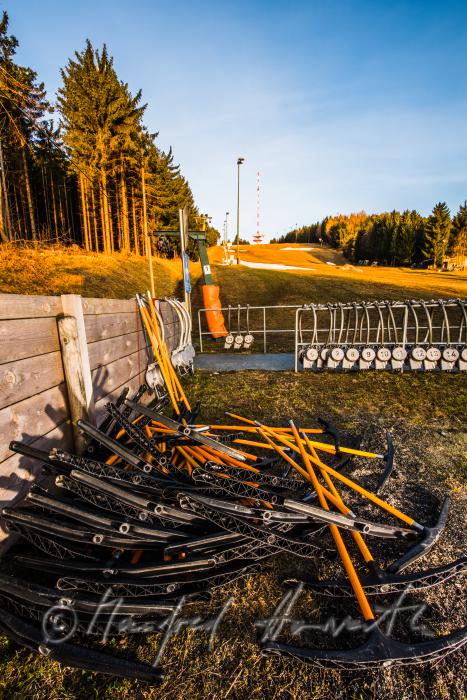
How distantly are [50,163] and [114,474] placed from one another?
35825 millimetres

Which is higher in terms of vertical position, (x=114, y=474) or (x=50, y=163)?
(x=50, y=163)

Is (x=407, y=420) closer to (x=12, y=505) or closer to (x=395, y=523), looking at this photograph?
(x=395, y=523)

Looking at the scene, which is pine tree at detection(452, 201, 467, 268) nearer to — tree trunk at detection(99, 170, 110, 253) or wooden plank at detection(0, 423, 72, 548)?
tree trunk at detection(99, 170, 110, 253)

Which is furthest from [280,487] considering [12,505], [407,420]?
[407,420]

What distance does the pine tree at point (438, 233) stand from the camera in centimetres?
5353

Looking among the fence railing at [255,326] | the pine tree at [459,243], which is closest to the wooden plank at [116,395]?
the fence railing at [255,326]

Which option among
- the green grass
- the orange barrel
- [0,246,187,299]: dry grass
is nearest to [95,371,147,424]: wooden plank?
the green grass

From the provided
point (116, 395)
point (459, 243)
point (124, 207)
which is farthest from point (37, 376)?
point (459, 243)

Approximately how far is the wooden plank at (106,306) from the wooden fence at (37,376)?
0.03ft

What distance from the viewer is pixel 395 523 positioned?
2.62 meters

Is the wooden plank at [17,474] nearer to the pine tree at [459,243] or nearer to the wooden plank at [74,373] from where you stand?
the wooden plank at [74,373]

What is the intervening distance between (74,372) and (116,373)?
127cm

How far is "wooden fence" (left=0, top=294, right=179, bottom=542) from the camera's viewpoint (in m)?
2.02

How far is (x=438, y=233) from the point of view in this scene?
177 feet
